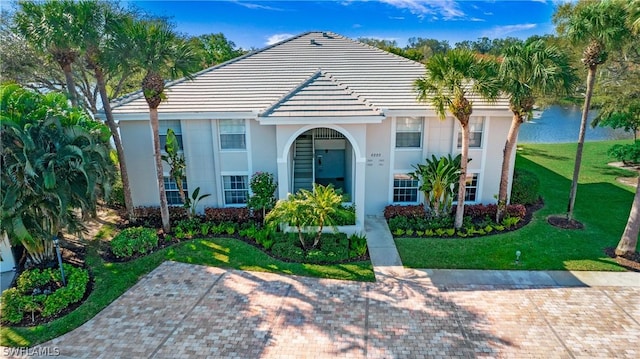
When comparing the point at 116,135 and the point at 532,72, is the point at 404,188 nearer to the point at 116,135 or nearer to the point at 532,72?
the point at 532,72

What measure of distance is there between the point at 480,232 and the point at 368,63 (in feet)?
35.2

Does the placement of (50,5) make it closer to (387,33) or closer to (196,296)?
(196,296)

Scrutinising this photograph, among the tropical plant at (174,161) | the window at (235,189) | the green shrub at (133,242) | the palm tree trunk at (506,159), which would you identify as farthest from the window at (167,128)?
the palm tree trunk at (506,159)

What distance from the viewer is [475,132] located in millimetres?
16094

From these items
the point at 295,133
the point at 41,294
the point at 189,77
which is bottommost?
the point at 41,294

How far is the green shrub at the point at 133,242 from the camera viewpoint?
12961mm

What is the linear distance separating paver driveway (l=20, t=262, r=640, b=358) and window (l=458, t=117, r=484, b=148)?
703cm

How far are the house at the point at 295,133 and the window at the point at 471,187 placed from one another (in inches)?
1.9

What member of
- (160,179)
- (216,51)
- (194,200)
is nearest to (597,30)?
(194,200)

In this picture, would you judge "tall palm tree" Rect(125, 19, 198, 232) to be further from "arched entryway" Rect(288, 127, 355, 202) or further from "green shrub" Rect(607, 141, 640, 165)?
"green shrub" Rect(607, 141, 640, 165)

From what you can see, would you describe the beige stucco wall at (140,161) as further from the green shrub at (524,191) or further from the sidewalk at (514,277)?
the green shrub at (524,191)

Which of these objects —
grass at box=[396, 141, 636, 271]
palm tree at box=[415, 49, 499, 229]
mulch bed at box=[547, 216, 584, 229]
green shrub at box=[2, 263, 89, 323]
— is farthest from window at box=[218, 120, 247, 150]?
mulch bed at box=[547, 216, 584, 229]

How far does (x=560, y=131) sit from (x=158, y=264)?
46.6 metres

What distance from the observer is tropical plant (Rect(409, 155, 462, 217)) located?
14.9 metres
